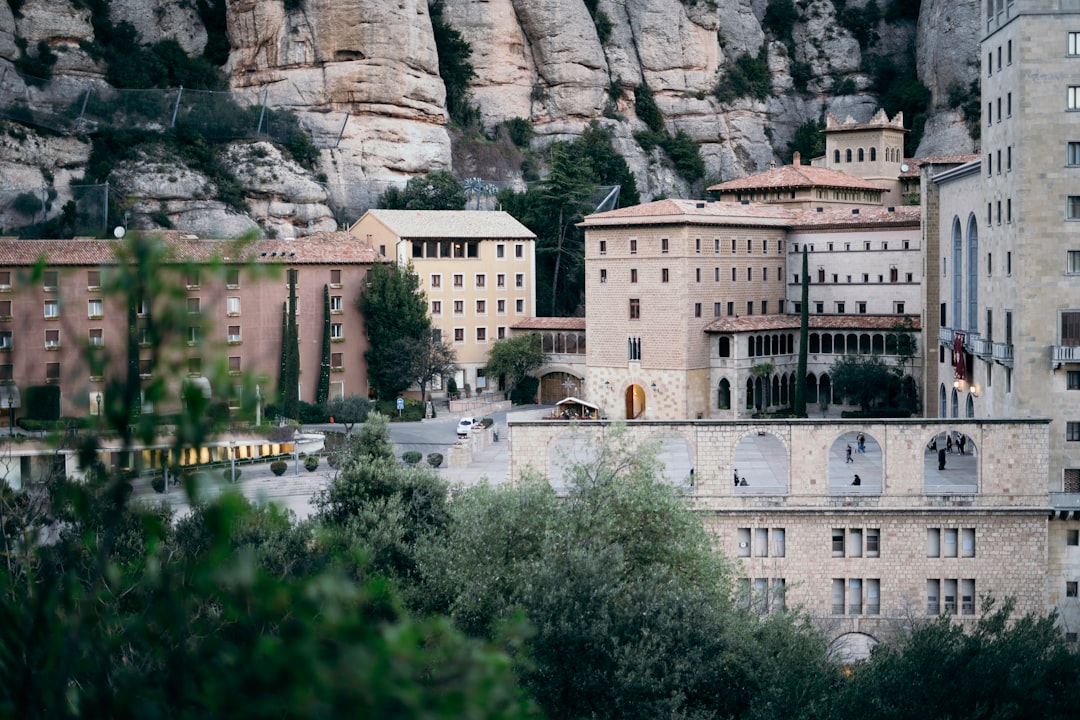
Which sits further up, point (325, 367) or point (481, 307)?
point (481, 307)

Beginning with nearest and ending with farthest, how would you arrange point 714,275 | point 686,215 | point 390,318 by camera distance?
1. point 686,215
2. point 714,275
3. point 390,318

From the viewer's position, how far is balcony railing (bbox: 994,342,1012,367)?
4125 centimetres

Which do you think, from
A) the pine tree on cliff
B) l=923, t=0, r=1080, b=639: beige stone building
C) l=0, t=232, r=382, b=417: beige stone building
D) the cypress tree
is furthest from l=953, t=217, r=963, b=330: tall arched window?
the cypress tree

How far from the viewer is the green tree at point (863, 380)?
57281 millimetres

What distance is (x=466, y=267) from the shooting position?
66.2m

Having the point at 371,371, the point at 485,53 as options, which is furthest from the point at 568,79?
the point at 371,371

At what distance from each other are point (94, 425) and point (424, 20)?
7386 cm

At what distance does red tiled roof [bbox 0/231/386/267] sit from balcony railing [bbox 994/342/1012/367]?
925 inches

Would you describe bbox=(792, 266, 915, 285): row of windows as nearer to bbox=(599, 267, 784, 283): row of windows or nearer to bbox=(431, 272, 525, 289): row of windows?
bbox=(599, 267, 784, 283): row of windows

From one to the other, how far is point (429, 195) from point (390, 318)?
14.0 meters

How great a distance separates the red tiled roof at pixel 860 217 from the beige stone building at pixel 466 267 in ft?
41.4

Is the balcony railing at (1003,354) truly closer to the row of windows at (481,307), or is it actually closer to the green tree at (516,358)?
the green tree at (516,358)

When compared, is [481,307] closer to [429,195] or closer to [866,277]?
[429,195]

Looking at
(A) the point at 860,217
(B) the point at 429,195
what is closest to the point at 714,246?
(A) the point at 860,217
